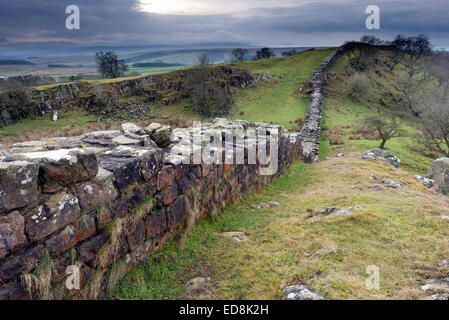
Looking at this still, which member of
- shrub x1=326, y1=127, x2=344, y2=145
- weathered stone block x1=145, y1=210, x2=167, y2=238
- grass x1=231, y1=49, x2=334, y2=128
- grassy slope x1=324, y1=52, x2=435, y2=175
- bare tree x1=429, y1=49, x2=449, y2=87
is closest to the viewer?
weathered stone block x1=145, y1=210, x2=167, y2=238

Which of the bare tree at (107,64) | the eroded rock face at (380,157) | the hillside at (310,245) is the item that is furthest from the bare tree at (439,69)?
the bare tree at (107,64)

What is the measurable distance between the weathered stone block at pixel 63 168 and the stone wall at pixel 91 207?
0.04ft

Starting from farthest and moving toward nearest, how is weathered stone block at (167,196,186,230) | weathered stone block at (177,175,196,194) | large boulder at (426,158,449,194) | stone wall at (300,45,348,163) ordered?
stone wall at (300,45,348,163)
large boulder at (426,158,449,194)
weathered stone block at (177,175,196,194)
weathered stone block at (167,196,186,230)

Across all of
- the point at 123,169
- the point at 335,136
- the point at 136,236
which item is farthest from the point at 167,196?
the point at 335,136

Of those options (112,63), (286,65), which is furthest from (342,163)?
(112,63)

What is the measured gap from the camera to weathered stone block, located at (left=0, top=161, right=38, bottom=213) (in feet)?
8.26

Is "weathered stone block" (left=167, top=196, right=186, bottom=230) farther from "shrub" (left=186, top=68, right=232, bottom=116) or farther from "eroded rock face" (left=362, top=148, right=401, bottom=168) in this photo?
→ "shrub" (left=186, top=68, right=232, bottom=116)

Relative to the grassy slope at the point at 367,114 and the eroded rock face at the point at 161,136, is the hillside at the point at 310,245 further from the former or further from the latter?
the grassy slope at the point at 367,114

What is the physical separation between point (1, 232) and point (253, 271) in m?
3.47

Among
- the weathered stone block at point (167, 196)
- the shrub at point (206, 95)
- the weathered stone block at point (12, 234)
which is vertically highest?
the shrub at point (206, 95)

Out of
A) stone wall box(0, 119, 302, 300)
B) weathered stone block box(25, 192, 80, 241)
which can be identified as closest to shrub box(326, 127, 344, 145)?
stone wall box(0, 119, 302, 300)

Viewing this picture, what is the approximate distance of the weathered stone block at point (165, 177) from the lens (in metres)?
4.50

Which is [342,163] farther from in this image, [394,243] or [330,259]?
[330,259]
